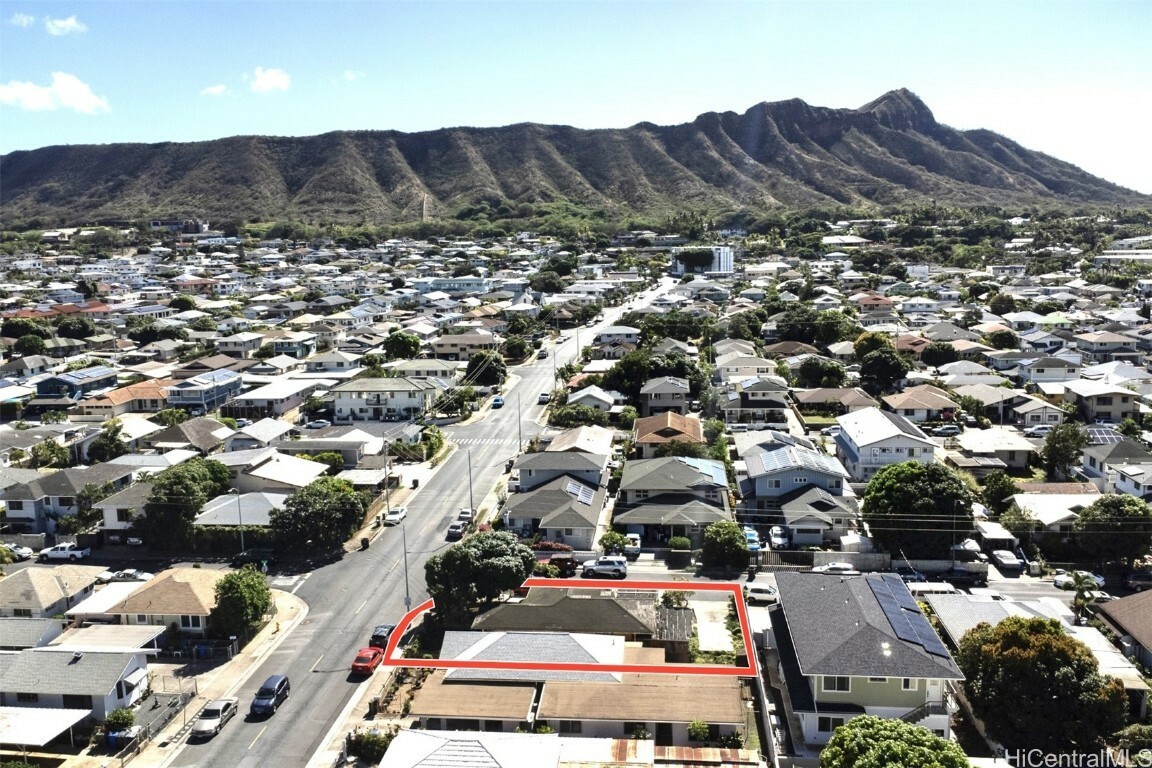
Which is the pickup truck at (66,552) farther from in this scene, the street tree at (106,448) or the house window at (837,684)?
the house window at (837,684)

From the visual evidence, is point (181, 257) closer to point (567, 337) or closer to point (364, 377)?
point (567, 337)

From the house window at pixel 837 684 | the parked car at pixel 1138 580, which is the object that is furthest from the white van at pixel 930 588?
the house window at pixel 837 684

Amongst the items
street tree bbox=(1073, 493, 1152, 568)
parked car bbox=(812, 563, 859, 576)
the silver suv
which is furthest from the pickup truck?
street tree bbox=(1073, 493, 1152, 568)

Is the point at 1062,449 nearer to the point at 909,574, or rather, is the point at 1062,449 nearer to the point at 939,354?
the point at 909,574

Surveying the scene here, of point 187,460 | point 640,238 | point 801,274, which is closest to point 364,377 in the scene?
point 187,460

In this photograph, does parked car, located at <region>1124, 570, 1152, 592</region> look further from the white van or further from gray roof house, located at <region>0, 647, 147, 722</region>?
gray roof house, located at <region>0, 647, 147, 722</region>
